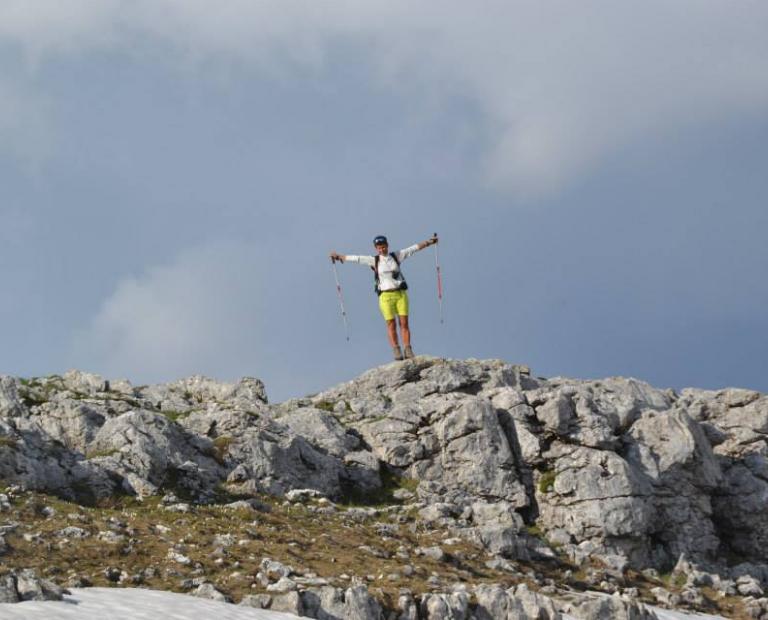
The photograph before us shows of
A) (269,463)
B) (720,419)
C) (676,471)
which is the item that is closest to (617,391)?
(720,419)

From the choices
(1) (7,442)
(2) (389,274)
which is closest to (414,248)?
(2) (389,274)

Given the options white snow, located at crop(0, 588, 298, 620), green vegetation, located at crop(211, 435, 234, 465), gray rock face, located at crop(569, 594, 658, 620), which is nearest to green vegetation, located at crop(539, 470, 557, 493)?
gray rock face, located at crop(569, 594, 658, 620)

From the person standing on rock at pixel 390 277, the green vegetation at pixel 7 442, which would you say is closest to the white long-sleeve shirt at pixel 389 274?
the person standing on rock at pixel 390 277

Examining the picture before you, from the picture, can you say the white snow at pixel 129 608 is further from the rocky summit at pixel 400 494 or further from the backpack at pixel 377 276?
the backpack at pixel 377 276

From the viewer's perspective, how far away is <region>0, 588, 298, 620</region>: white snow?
59.5 ft

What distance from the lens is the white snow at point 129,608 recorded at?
59.4 feet

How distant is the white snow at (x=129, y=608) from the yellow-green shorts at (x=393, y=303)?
84.0ft

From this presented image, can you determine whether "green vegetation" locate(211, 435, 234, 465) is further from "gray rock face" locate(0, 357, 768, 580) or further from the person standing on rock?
the person standing on rock

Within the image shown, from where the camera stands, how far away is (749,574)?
37250 mm

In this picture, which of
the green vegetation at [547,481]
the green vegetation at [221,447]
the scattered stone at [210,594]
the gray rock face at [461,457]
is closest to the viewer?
the scattered stone at [210,594]

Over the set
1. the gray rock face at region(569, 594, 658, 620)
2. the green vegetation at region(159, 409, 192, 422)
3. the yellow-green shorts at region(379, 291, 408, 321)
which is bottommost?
the gray rock face at region(569, 594, 658, 620)

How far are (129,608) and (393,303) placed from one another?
27.8m

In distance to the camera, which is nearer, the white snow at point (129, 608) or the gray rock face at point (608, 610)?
the white snow at point (129, 608)

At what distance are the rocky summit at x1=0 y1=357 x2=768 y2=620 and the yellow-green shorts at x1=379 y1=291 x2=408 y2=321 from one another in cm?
299
